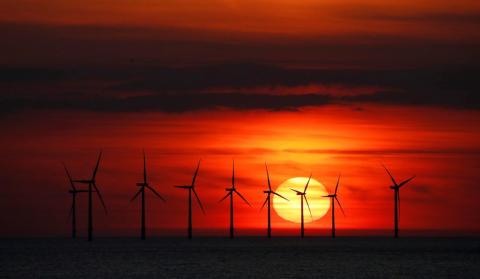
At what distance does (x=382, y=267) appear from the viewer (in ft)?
605

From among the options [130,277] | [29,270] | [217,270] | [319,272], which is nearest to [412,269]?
[319,272]

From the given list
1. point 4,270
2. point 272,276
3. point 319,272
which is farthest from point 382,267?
point 4,270

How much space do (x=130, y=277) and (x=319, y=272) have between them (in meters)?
32.0

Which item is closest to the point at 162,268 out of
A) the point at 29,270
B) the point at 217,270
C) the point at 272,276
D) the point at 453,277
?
the point at 217,270

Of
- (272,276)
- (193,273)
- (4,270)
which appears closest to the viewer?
(272,276)

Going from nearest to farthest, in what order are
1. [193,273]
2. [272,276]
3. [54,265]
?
1. [272,276]
2. [193,273]
3. [54,265]

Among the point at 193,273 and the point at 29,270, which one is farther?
the point at 29,270

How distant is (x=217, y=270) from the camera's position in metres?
177

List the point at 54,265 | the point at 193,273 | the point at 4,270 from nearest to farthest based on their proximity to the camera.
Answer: the point at 193,273, the point at 4,270, the point at 54,265

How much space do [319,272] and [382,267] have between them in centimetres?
1953

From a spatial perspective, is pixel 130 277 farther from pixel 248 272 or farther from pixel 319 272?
pixel 319 272

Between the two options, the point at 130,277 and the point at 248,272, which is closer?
the point at 130,277

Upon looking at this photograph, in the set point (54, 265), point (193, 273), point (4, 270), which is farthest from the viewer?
point (54, 265)

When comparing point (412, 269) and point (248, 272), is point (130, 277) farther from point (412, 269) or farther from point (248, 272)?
point (412, 269)
